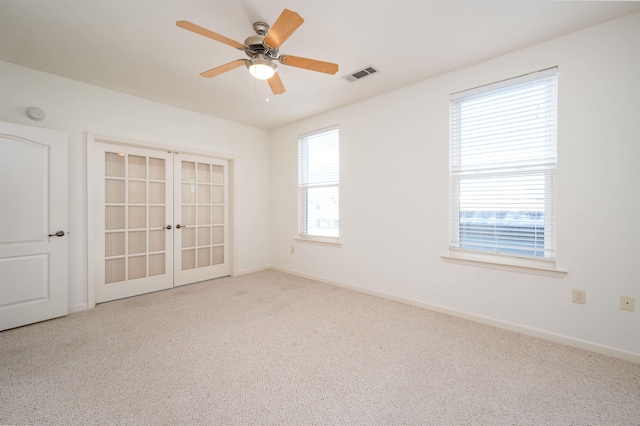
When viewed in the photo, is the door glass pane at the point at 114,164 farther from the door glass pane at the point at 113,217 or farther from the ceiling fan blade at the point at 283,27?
the ceiling fan blade at the point at 283,27

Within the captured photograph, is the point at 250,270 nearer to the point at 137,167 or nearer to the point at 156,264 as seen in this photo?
the point at 156,264

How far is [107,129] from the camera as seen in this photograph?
11.2ft

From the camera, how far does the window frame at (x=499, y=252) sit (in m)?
2.48

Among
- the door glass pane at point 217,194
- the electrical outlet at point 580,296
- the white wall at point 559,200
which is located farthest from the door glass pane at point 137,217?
the electrical outlet at point 580,296

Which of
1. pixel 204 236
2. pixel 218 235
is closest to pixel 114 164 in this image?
pixel 204 236

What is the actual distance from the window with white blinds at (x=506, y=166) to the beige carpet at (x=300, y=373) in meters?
0.95

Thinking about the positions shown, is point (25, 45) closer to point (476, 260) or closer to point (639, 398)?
point (476, 260)

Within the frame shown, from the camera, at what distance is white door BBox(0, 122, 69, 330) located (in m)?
2.69

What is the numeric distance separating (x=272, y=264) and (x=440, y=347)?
3519 millimetres

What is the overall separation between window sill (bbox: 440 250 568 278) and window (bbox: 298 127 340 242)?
5.81 feet

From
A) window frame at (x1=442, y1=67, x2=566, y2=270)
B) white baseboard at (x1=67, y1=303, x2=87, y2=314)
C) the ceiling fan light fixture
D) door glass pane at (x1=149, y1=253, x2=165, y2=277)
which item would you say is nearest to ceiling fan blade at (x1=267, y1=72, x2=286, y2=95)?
the ceiling fan light fixture

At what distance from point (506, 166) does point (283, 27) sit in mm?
2416

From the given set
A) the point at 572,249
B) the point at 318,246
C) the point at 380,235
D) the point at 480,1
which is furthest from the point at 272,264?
the point at 480,1

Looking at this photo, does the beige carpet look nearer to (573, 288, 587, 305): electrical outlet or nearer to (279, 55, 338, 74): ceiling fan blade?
(573, 288, 587, 305): electrical outlet
